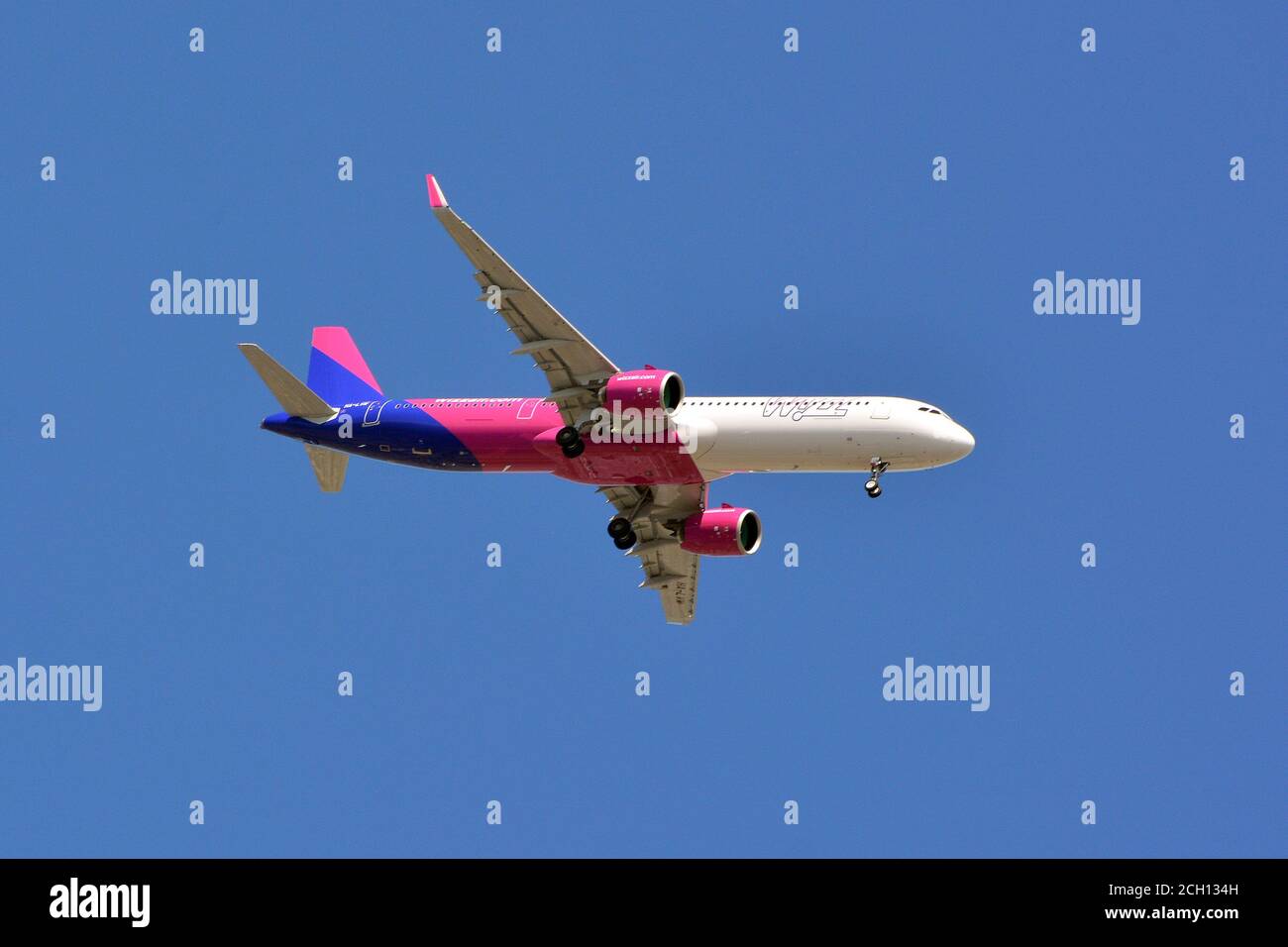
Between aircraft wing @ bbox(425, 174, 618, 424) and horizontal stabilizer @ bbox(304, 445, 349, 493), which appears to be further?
horizontal stabilizer @ bbox(304, 445, 349, 493)

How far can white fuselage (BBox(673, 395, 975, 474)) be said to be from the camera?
71.3 metres

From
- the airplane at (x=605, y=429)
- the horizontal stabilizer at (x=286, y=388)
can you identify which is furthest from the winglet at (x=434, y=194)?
the horizontal stabilizer at (x=286, y=388)

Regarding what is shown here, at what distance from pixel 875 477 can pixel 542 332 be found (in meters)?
12.5

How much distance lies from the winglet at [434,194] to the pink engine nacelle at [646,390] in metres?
9.00

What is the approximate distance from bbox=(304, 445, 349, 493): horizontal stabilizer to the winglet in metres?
16.6

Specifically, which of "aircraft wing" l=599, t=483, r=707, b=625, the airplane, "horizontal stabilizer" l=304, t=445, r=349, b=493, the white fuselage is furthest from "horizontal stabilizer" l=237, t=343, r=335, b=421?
the white fuselage

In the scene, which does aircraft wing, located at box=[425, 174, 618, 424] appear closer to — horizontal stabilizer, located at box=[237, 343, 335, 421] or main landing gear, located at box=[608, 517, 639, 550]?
main landing gear, located at box=[608, 517, 639, 550]

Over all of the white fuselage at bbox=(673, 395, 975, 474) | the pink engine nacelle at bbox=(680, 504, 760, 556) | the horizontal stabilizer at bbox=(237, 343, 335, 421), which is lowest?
the pink engine nacelle at bbox=(680, 504, 760, 556)

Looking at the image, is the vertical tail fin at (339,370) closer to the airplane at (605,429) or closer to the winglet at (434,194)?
the airplane at (605,429)

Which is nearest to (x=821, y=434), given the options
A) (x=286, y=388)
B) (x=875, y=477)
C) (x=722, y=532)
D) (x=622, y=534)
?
(x=875, y=477)

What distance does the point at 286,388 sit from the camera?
78938mm

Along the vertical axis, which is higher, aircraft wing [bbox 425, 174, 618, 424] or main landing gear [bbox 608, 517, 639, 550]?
aircraft wing [bbox 425, 174, 618, 424]

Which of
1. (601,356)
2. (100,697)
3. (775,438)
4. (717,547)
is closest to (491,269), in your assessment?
(601,356)
